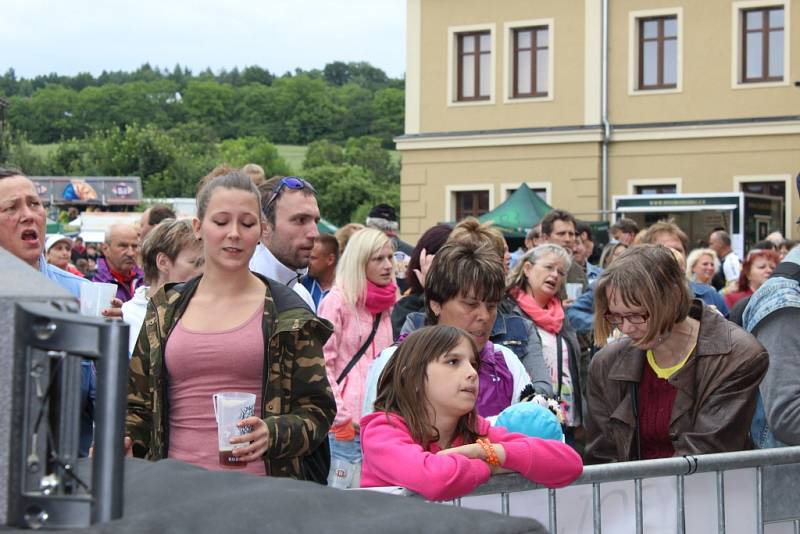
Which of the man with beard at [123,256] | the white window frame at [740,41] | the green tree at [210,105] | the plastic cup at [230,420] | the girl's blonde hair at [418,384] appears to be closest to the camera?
the plastic cup at [230,420]

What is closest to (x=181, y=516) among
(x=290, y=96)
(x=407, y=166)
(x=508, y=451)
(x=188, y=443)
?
(x=508, y=451)

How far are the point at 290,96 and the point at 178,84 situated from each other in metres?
16.0

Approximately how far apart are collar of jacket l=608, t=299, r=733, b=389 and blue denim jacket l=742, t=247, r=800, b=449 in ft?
0.54

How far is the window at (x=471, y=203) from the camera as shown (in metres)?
33.6

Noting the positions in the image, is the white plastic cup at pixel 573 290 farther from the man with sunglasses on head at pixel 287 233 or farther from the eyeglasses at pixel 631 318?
the eyeglasses at pixel 631 318

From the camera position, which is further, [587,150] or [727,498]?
[587,150]

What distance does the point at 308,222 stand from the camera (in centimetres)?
584

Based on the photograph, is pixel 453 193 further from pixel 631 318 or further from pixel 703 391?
pixel 703 391

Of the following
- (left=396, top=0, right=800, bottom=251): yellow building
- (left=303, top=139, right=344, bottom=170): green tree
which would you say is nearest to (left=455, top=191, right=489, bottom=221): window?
(left=396, top=0, right=800, bottom=251): yellow building

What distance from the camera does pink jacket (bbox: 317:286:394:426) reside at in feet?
21.0

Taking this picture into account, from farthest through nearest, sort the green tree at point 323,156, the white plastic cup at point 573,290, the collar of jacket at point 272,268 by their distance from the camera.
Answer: the green tree at point 323,156 → the white plastic cup at point 573,290 → the collar of jacket at point 272,268

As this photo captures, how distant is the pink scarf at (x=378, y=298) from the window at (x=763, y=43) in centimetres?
2471

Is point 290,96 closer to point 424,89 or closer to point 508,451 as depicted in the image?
point 424,89

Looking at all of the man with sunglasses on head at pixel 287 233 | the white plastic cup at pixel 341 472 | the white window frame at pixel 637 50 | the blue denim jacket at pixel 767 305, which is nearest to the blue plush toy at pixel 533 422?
the blue denim jacket at pixel 767 305
